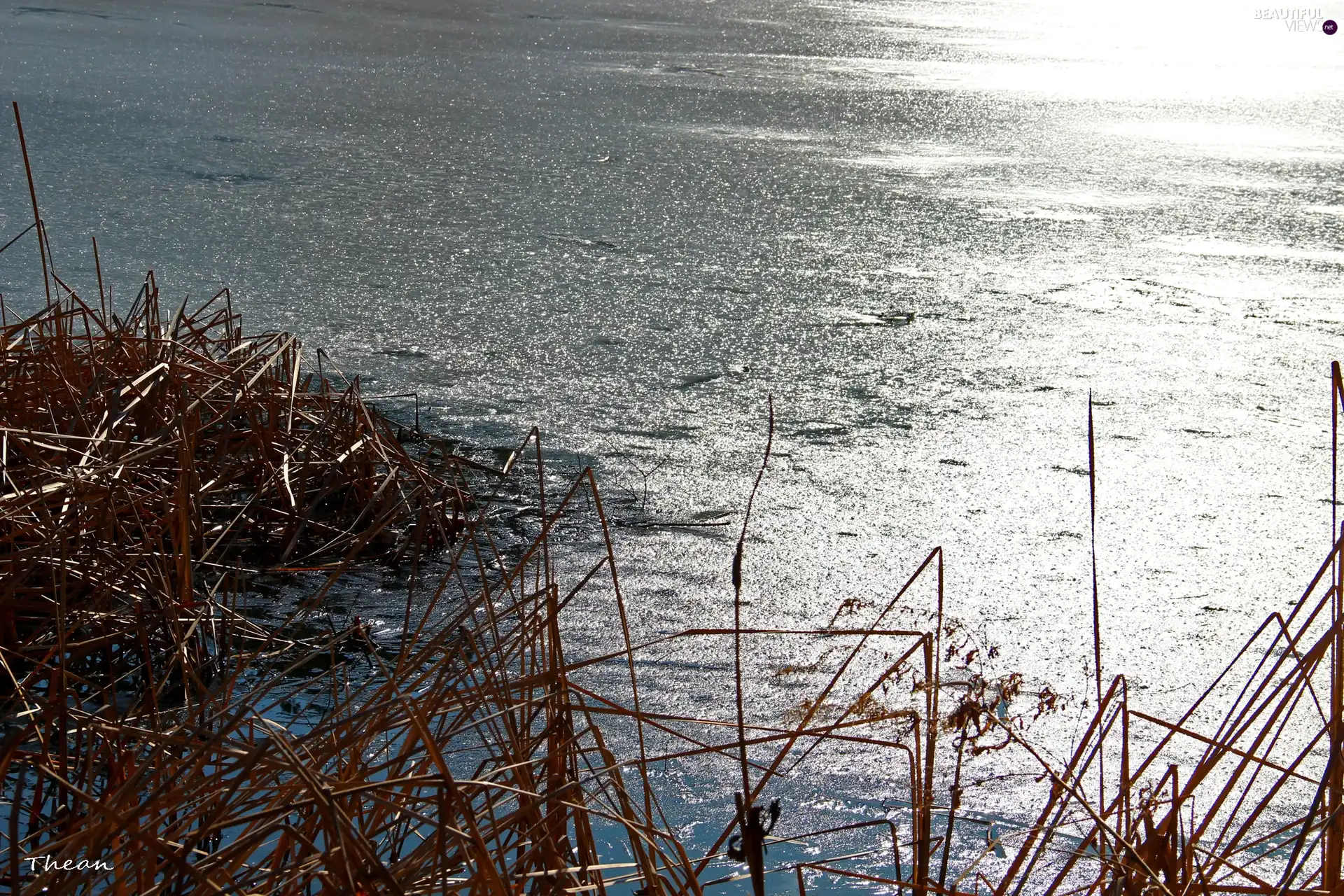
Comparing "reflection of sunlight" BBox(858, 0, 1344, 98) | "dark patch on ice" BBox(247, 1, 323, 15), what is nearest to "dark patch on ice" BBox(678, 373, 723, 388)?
"reflection of sunlight" BBox(858, 0, 1344, 98)

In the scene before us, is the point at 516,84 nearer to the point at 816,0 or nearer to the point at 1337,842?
the point at 816,0

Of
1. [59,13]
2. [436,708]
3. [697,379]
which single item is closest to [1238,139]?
[697,379]

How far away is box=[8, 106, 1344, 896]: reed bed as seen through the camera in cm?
87

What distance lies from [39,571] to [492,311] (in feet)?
4.56

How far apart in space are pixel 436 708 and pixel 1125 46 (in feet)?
23.1

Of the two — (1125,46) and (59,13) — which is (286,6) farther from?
(1125,46)

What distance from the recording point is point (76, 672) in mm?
1337

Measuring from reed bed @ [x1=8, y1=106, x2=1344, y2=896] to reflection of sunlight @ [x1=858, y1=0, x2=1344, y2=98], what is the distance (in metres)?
4.39

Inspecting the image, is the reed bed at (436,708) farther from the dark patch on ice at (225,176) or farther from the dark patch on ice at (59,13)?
the dark patch on ice at (59,13)

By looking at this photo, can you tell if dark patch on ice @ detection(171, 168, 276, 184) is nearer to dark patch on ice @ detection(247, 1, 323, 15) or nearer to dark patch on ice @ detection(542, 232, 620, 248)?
dark patch on ice @ detection(542, 232, 620, 248)

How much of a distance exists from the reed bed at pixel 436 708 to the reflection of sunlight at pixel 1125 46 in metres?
4.39

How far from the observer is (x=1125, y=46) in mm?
7141

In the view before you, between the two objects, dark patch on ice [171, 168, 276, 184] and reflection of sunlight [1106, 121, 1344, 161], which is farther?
reflection of sunlight [1106, 121, 1344, 161]

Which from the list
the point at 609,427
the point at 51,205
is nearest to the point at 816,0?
the point at 51,205
